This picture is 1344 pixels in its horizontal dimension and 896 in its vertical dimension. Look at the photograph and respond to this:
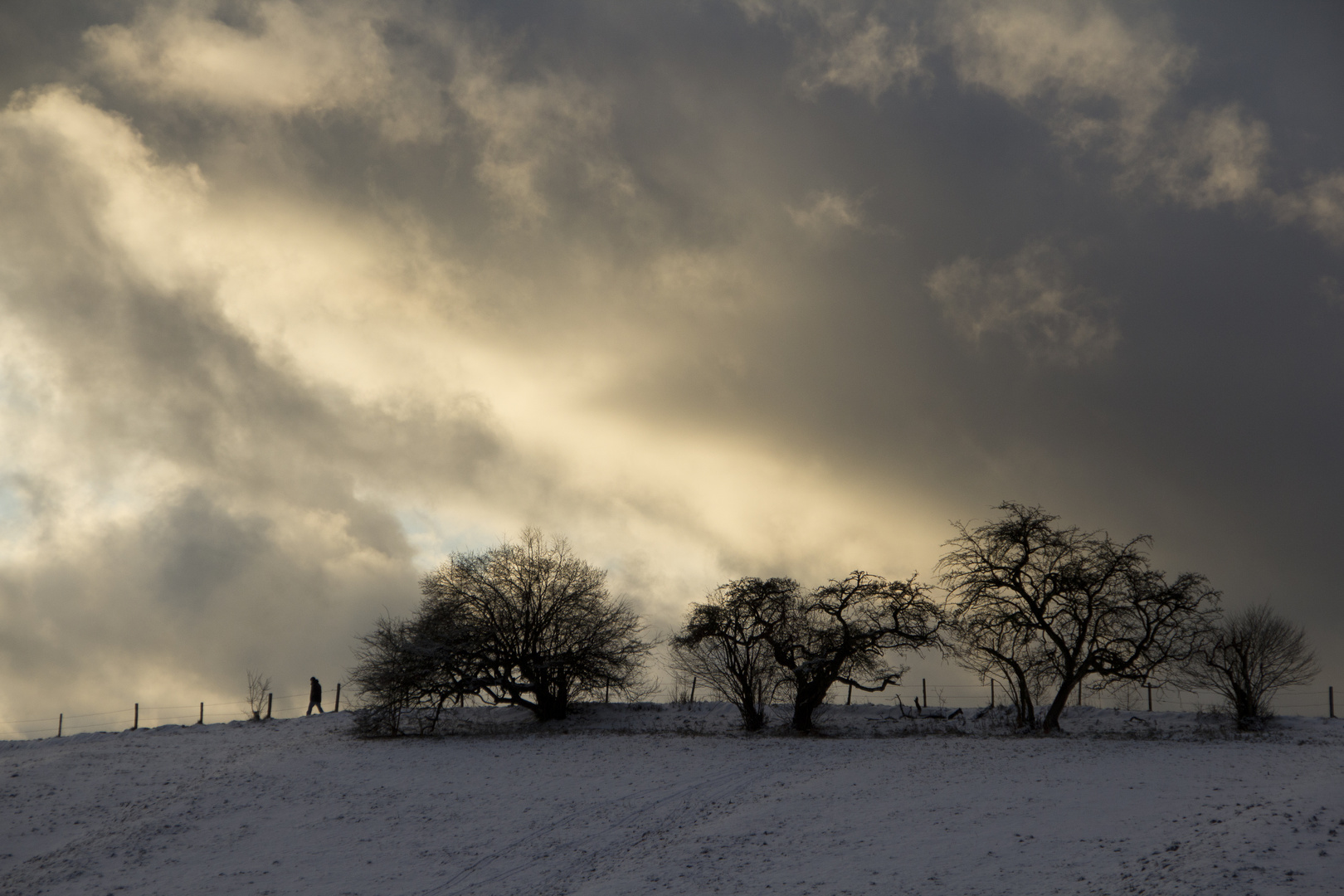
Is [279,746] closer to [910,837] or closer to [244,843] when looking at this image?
Result: [244,843]

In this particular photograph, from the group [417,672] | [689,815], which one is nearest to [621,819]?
[689,815]

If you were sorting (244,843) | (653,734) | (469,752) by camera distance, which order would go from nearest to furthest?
(244,843)
(469,752)
(653,734)

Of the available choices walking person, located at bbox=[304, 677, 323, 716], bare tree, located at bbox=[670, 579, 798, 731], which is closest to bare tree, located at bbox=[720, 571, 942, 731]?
bare tree, located at bbox=[670, 579, 798, 731]

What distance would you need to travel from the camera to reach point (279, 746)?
3466 centimetres

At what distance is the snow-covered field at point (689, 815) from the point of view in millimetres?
16156

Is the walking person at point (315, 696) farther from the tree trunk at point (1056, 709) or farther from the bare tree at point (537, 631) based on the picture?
the tree trunk at point (1056, 709)

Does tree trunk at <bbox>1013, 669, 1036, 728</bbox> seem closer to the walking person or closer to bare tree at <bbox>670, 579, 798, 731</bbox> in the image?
bare tree at <bbox>670, 579, 798, 731</bbox>

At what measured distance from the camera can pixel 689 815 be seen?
22.7m

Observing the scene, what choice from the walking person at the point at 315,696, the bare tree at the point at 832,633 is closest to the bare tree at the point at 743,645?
the bare tree at the point at 832,633

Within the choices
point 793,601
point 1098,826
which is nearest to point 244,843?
point 1098,826

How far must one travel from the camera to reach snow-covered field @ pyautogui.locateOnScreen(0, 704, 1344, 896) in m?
16.2

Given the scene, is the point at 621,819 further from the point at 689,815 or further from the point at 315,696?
the point at 315,696

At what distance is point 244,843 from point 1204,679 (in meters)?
38.6

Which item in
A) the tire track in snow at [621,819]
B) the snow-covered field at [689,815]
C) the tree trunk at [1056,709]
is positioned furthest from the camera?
the tree trunk at [1056,709]
